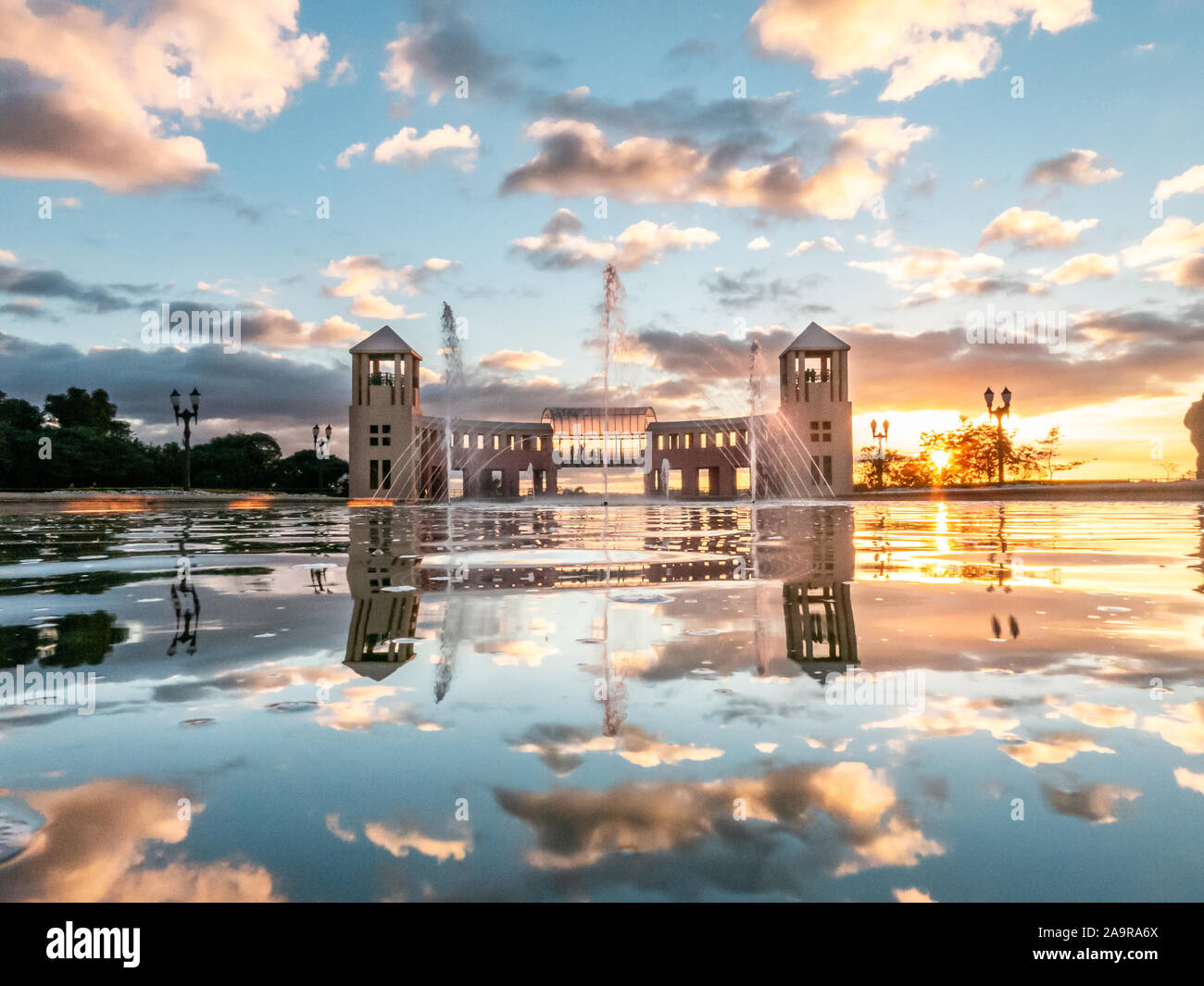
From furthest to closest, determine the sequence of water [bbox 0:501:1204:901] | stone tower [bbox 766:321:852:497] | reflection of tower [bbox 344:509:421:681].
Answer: stone tower [bbox 766:321:852:497] → reflection of tower [bbox 344:509:421:681] → water [bbox 0:501:1204:901]

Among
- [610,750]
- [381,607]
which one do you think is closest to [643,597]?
[381,607]

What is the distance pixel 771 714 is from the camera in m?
3.72

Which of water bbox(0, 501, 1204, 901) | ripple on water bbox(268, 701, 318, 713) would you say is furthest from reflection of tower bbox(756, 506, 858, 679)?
ripple on water bbox(268, 701, 318, 713)

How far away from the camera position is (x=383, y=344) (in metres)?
52.6

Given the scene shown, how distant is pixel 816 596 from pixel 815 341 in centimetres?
5296

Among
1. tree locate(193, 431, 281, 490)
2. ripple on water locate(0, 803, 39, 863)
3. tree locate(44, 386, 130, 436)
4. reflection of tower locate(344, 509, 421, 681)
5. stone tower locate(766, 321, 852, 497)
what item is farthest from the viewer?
tree locate(44, 386, 130, 436)

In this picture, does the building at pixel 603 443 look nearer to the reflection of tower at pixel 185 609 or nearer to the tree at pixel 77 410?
A: the reflection of tower at pixel 185 609

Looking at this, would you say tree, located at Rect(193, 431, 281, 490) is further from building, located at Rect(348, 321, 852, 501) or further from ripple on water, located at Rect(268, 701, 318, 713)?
ripple on water, located at Rect(268, 701, 318, 713)

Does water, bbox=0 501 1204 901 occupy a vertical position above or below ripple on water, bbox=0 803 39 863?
above

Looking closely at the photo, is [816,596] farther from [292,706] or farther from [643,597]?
[292,706]

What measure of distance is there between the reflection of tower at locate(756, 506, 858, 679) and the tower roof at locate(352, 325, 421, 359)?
4232 cm

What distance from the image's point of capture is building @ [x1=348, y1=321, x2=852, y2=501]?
172 ft
